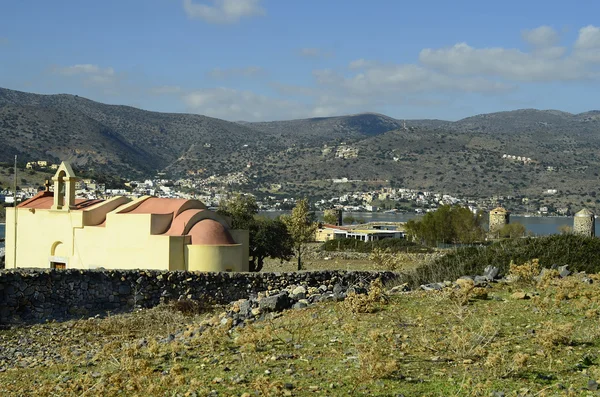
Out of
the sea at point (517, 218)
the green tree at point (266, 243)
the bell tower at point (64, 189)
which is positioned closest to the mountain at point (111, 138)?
the sea at point (517, 218)

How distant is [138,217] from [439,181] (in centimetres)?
11891

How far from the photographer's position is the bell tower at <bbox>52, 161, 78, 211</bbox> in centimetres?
2252

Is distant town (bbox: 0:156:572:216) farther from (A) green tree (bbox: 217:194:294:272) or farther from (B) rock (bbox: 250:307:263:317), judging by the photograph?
(B) rock (bbox: 250:307:263:317)

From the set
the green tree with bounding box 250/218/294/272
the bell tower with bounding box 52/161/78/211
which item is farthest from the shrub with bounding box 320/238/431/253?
the bell tower with bounding box 52/161/78/211

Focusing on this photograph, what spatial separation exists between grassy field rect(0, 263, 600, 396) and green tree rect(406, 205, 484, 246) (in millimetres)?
39850

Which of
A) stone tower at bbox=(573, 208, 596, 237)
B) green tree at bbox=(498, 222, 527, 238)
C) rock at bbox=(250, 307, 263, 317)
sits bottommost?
green tree at bbox=(498, 222, 527, 238)

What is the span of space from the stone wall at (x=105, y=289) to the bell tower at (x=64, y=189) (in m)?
6.40

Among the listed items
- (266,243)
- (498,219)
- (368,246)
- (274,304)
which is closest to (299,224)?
(266,243)

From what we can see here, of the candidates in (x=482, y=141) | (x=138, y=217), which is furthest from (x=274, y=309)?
(x=482, y=141)

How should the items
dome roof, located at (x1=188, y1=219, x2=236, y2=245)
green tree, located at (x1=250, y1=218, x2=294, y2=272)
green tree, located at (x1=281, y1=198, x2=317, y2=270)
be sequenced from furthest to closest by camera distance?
green tree, located at (x1=281, y1=198, x2=317, y2=270) → green tree, located at (x1=250, y1=218, x2=294, y2=272) → dome roof, located at (x1=188, y1=219, x2=236, y2=245)

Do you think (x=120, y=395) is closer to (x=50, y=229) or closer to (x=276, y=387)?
(x=276, y=387)

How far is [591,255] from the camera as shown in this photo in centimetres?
1759

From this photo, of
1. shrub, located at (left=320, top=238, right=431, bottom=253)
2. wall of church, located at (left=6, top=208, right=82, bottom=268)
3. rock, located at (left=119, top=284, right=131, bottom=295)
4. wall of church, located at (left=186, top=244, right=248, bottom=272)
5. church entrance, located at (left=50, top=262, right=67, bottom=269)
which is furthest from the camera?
shrub, located at (left=320, top=238, right=431, bottom=253)

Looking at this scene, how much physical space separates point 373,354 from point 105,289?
1038 cm
